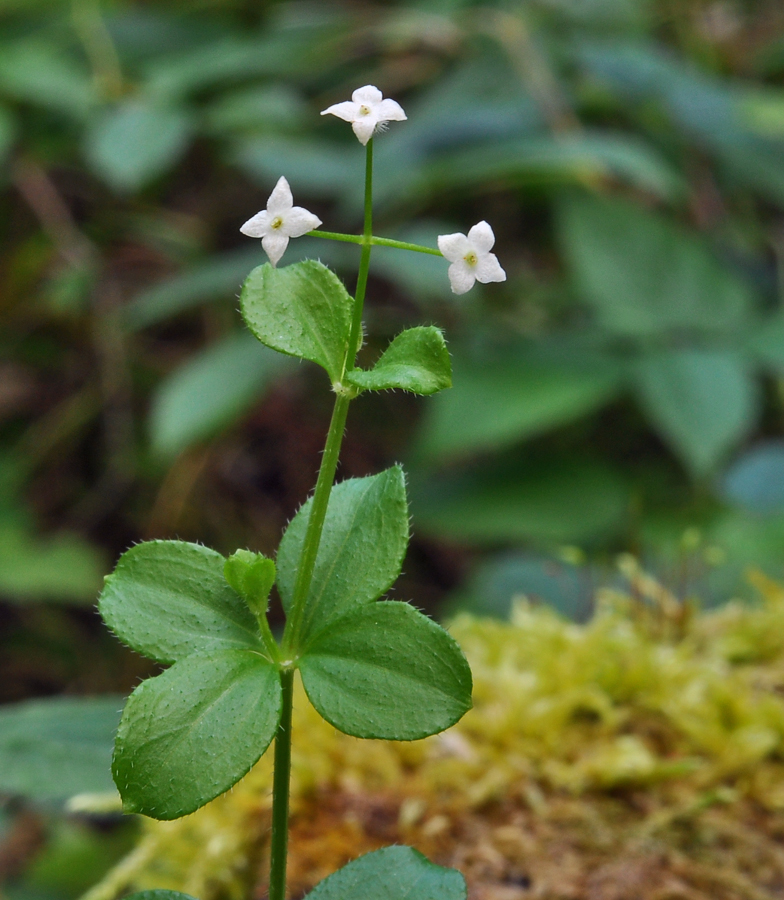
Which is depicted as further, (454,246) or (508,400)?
(508,400)

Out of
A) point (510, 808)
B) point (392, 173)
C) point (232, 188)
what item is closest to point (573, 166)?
point (392, 173)

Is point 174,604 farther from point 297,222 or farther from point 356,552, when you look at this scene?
point 297,222

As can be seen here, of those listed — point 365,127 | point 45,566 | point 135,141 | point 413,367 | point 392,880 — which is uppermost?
point 365,127

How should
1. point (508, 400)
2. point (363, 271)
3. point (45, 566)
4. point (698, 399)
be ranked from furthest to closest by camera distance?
point (45, 566) → point (508, 400) → point (698, 399) → point (363, 271)

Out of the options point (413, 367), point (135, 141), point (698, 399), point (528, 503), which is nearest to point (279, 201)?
point (413, 367)

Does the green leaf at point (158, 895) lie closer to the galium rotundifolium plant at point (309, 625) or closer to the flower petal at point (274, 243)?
the galium rotundifolium plant at point (309, 625)

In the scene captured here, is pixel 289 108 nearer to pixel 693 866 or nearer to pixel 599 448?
pixel 599 448
